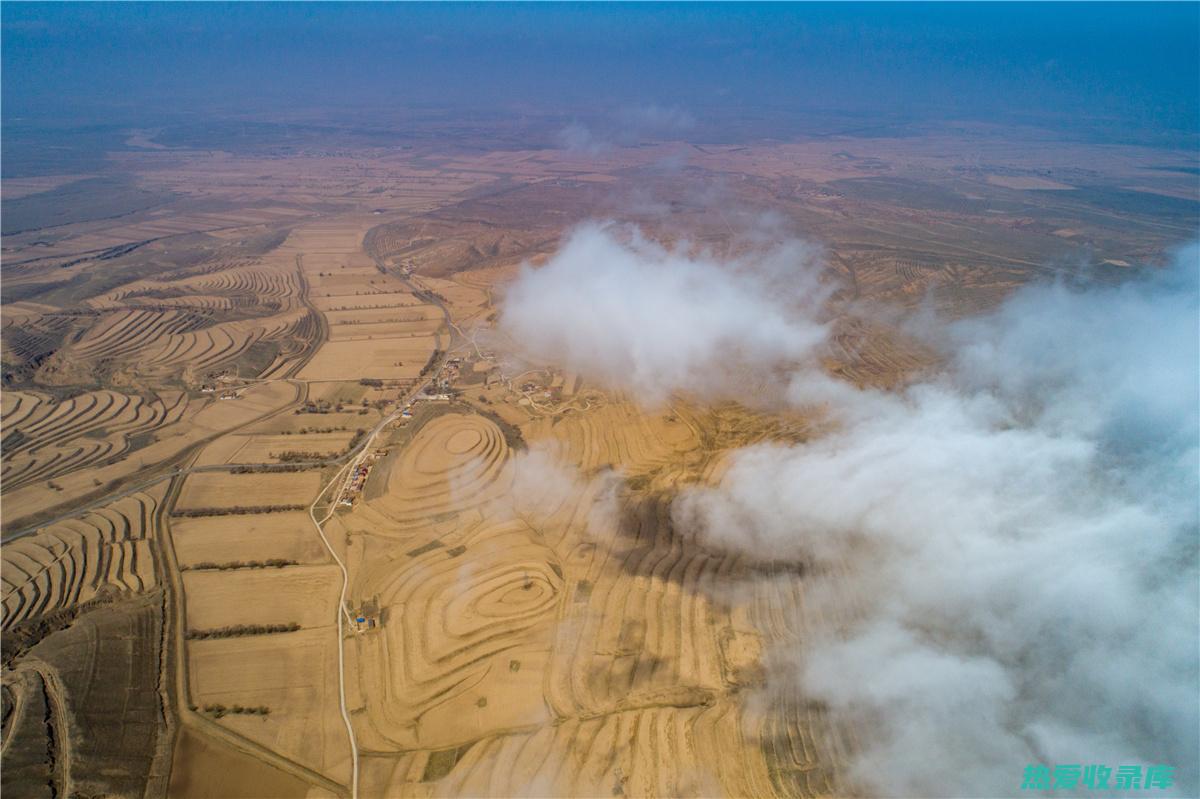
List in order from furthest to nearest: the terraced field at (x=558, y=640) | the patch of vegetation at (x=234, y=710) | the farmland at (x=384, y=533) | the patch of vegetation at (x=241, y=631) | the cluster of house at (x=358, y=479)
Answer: the cluster of house at (x=358, y=479)
the patch of vegetation at (x=241, y=631)
the patch of vegetation at (x=234, y=710)
the farmland at (x=384, y=533)
the terraced field at (x=558, y=640)

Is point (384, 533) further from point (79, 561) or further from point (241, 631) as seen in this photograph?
point (79, 561)

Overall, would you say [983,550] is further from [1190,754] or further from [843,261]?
[843,261]

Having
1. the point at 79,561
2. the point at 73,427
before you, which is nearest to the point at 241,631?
the point at 79,561

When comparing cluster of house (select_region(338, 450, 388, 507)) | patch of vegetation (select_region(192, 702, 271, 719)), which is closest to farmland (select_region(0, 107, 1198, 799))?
patch of vegetation (select_region(192, 702, 271, 719))

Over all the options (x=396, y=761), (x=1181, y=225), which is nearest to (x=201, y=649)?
(x=396, y=761)

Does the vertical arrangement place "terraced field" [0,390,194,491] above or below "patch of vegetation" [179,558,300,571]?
above

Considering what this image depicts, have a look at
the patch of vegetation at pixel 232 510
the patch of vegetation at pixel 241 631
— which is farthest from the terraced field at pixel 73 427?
the patch of vegetation at pixel 241 631

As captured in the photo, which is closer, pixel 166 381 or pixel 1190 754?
pixel 1190 754

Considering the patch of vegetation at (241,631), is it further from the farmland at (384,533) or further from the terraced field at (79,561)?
the terraced field at (79,561)

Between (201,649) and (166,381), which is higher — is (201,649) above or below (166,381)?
below

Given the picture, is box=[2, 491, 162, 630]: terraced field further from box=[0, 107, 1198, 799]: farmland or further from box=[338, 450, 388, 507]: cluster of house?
box=[338, 450, 388, 507]: cluster of house

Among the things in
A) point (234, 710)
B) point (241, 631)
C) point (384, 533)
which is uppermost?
point (384, 533)
